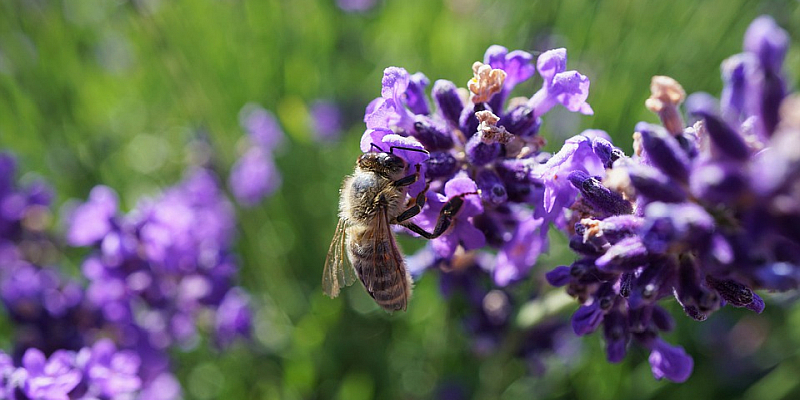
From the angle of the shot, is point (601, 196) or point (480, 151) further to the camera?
point (480, 151)

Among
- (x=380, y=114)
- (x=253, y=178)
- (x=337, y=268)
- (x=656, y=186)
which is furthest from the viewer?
(x=253, y=178)

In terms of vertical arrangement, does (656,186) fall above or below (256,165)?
above

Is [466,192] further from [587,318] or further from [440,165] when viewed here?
[587,318]

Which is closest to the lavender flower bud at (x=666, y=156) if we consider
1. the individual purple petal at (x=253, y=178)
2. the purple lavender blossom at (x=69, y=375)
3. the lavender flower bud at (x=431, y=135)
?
the lavender flower bud at (x=431, y=135)

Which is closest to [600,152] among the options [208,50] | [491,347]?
[491,347]

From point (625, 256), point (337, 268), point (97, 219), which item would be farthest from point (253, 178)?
point (625, 256)

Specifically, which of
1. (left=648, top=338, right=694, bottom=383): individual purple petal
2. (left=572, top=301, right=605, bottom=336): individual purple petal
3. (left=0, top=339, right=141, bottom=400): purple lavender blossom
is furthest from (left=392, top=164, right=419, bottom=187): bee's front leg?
(left=0, top=339, right=141, bottom=400): purple lavender blossom
